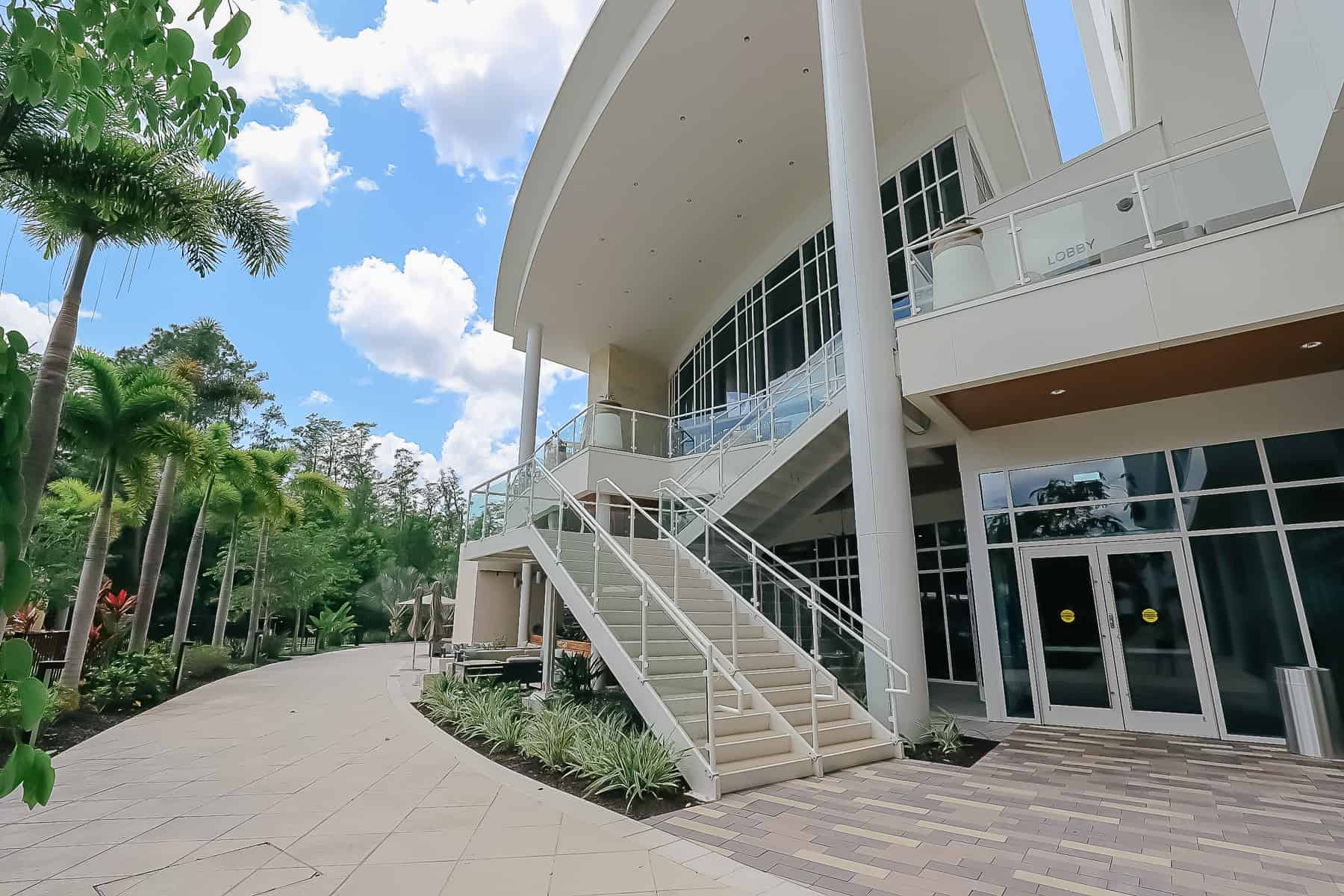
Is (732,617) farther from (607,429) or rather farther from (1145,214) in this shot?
(607,429)

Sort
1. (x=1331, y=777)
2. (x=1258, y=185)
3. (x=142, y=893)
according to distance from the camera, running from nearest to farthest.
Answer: (x=142, y=893), (x=1331, y=777), (x=1258, y=185)

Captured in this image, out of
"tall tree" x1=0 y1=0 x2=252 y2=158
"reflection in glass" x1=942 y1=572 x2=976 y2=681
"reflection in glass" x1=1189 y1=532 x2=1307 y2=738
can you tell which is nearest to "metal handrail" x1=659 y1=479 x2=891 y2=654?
"reflection in glass" x1=942 y1=572 x2=976 y2=681

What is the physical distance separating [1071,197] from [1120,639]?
19.2ft

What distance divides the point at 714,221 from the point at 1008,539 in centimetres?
1184

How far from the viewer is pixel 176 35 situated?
166 cm

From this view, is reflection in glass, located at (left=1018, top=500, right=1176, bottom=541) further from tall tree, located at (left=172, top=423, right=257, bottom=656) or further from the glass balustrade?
tall tree, located at (left=172, top=423, right=257, bottom=656)

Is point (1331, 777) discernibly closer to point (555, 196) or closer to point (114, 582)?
point (555, 196)

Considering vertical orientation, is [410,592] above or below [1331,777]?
above

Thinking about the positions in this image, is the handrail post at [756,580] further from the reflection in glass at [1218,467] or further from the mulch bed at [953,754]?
the reflection in glass at [1218,467]

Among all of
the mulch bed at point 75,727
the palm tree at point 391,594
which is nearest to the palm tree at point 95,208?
the mulch bed at point 75,727

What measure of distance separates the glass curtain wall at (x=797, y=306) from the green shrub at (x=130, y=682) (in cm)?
1145

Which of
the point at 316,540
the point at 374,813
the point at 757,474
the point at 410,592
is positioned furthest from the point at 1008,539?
the point at 410,592

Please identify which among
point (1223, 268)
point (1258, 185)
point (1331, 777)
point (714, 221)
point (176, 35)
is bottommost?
point (1331, 777)

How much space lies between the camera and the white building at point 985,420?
268 inches
